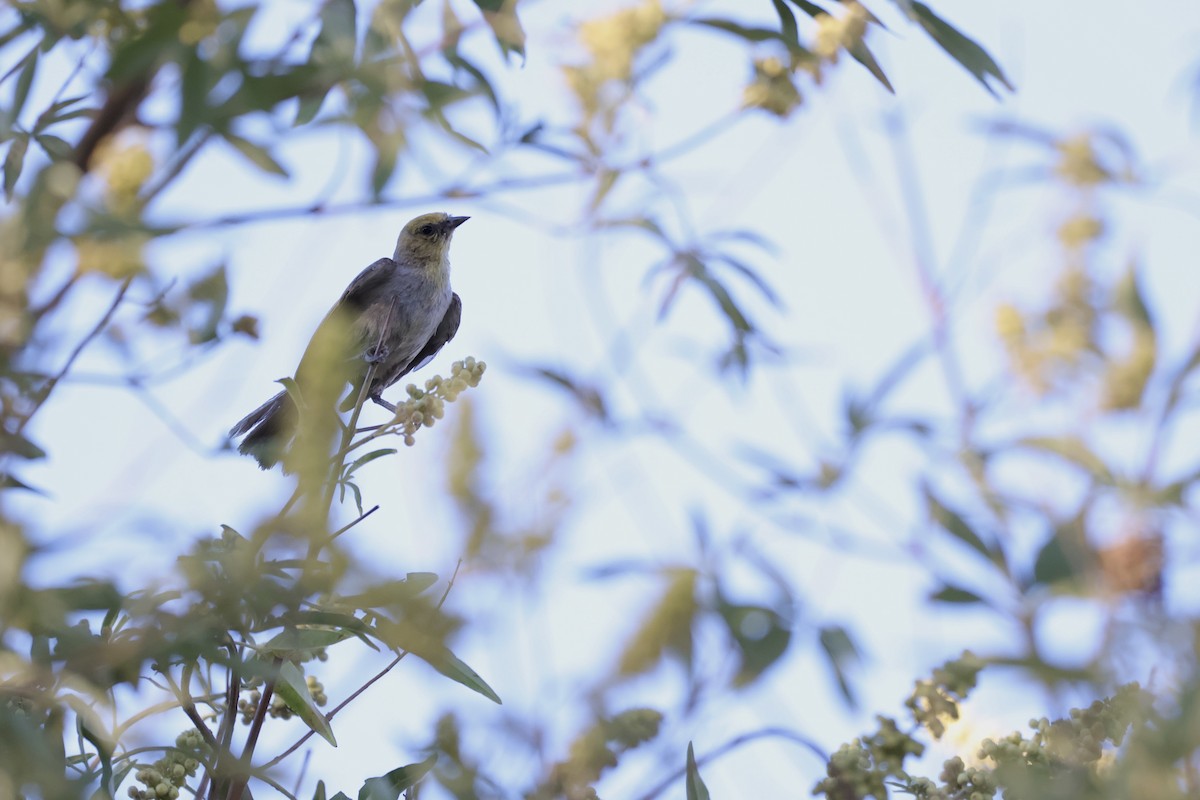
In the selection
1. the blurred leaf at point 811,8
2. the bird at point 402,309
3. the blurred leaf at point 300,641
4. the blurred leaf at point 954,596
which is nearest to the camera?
the blurred leaf at point 954,596

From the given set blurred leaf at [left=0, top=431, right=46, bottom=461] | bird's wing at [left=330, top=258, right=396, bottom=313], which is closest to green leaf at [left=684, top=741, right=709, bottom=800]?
blurred leaf at [left=0, top=431, right=46, bottom=461]

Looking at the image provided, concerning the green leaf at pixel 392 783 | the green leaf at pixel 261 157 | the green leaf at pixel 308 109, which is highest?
the green leaf at pixel 308 109

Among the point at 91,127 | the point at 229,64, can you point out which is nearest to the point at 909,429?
the point at 229,64

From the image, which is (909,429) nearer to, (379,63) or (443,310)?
(379,63)

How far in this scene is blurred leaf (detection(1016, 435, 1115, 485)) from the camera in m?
2.31

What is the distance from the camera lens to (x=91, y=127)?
2.86m

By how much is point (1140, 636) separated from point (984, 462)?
33.4 inches

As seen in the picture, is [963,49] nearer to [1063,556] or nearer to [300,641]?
[1063,556]

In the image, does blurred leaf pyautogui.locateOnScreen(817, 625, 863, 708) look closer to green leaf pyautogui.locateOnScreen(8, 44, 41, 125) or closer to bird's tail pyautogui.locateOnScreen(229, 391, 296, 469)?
green leaf pyautogui.locateOnScreen(8, 44, 41, 125)

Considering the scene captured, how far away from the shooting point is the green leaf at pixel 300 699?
2457 millimetres

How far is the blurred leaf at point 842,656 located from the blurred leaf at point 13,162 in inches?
78.2

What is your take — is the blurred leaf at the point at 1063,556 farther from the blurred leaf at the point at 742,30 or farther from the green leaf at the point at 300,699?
the blurred leaf at the point at 742,30

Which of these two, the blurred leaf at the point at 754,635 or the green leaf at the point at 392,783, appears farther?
the green leaf at the point at 392,783

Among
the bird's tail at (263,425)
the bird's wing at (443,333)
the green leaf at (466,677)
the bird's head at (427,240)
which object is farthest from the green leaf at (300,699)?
the bird's head at (427,240)
